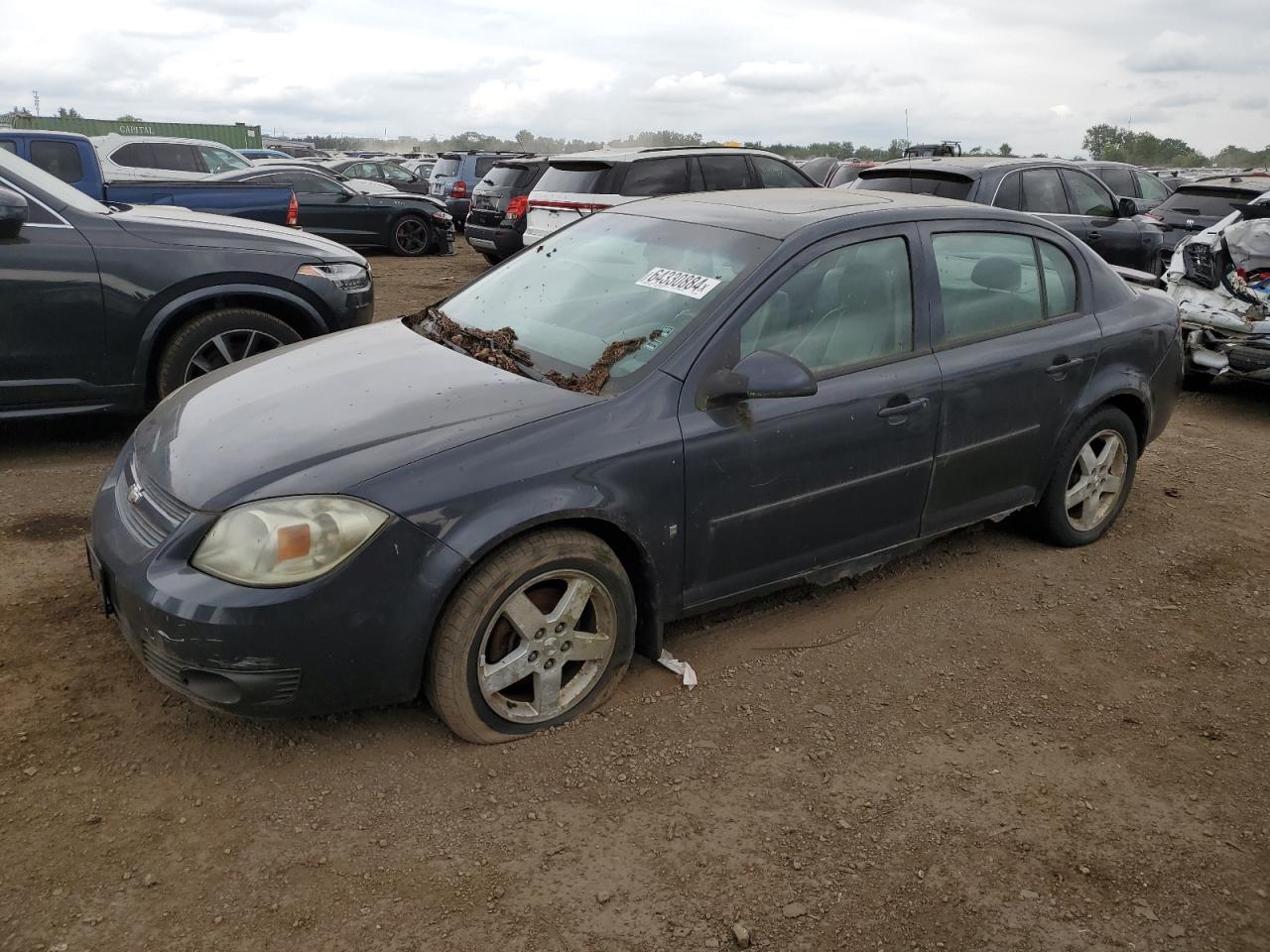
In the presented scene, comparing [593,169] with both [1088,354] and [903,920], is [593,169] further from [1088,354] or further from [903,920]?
[903,920]

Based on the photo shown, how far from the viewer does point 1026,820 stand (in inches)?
115

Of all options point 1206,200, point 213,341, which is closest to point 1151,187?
point 1206,200

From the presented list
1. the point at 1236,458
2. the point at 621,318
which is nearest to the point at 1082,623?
the point at 621,318

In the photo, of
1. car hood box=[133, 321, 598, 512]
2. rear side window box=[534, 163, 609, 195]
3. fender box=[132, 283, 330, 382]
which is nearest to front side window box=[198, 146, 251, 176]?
rear side window box=[534, 163, 609, 195]

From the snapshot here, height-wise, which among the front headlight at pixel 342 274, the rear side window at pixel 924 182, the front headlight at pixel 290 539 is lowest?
the front headlight at pixel 290 539

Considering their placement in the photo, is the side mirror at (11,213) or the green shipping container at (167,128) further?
the green shipping container at (167,128)

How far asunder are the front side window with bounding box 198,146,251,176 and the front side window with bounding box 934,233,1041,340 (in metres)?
14.9

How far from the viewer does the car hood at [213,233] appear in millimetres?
5512

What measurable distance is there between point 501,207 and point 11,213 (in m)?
9.34

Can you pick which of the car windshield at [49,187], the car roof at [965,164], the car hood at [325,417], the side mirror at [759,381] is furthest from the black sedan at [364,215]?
the side mirror at [759,381]

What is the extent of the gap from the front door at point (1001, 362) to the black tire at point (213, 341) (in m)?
3.47

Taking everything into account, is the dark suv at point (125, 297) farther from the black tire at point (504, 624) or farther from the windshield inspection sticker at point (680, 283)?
the black tire at point (504, 624)

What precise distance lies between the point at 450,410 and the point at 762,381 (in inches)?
38.5

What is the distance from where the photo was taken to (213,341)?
5676 millimetres
